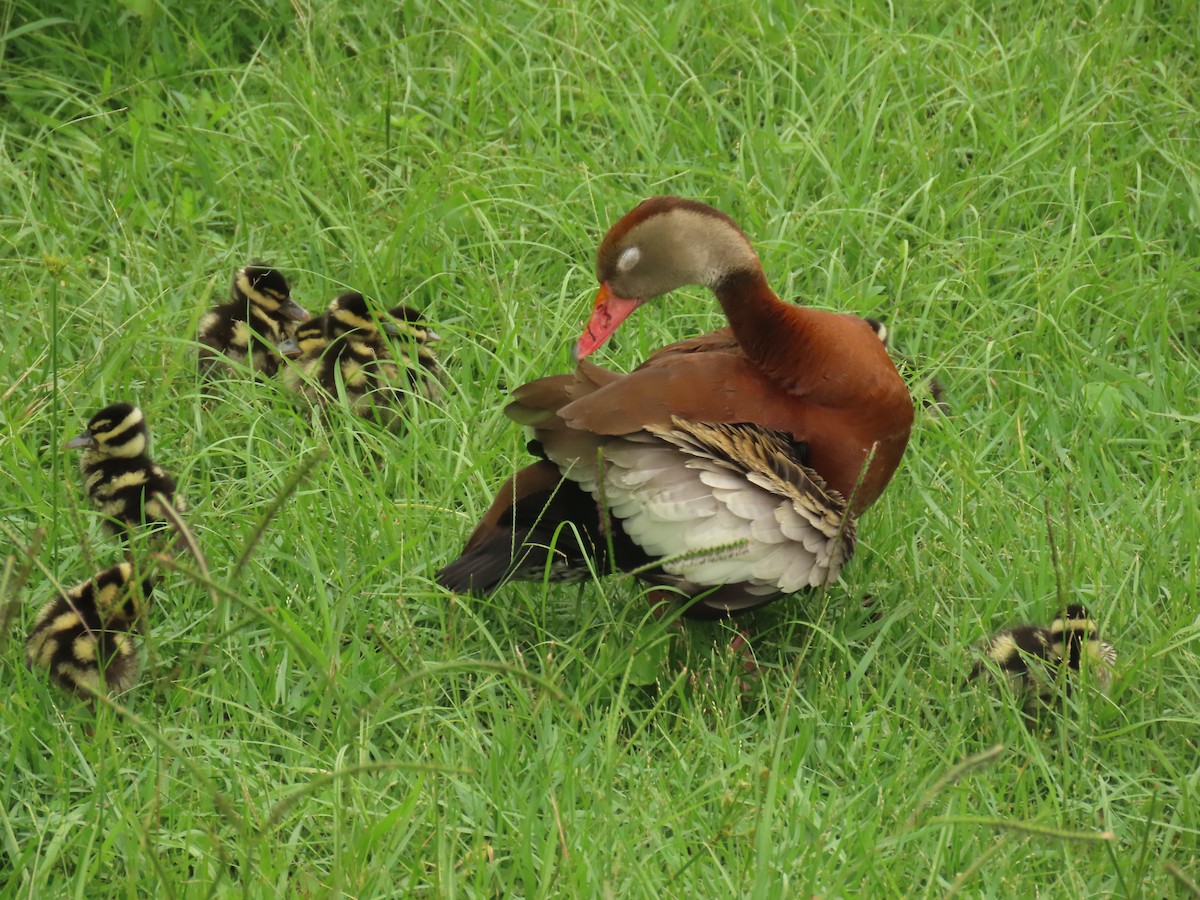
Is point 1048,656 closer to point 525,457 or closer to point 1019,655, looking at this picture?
point 1019,655

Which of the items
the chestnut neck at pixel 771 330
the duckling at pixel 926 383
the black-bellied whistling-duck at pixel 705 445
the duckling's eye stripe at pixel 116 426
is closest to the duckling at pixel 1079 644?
the black-bellied whistling-duck at pixel 705 445

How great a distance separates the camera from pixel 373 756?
3.02 meters

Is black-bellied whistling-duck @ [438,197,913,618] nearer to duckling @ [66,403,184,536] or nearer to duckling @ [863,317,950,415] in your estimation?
duckling @ [863,317,950,415]

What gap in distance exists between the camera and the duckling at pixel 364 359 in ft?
13.2

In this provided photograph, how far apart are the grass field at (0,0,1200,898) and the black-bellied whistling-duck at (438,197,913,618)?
0.58 ft

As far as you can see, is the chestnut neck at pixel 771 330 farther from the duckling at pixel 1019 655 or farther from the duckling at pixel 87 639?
the duckling at pixel 87 639

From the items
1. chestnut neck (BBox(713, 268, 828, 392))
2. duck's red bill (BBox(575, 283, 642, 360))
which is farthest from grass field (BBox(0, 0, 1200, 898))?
chestnut neck (BBox(713, 268, 828, 392))

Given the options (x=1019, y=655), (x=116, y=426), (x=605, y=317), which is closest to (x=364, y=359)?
(x=116, y=426)

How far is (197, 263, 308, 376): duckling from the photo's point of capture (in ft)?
13.7

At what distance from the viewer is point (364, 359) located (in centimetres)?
408

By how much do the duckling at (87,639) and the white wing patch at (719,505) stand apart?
98cm

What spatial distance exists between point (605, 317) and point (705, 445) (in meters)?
0.50

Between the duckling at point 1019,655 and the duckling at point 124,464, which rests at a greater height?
the duckling at point 124,464

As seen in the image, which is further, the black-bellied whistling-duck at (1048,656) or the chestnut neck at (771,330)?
the chestnut neck at (771,330)
